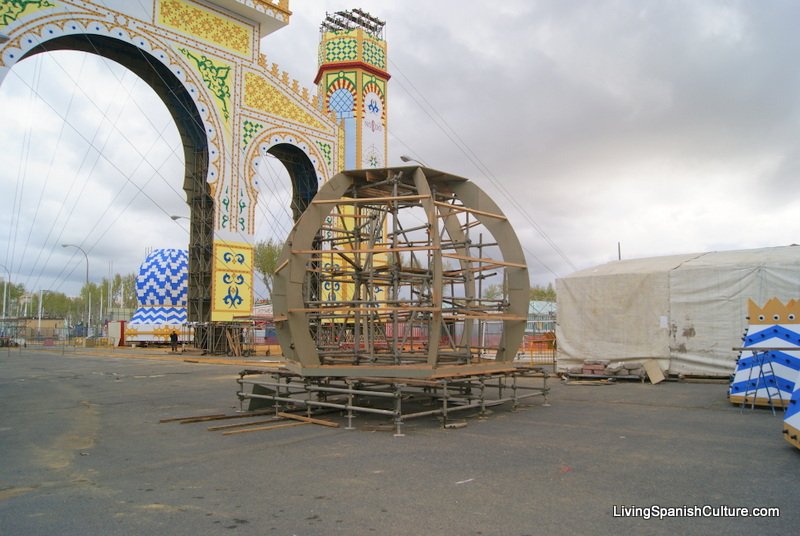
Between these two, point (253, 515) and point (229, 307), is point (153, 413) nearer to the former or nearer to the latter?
point (253, 515)

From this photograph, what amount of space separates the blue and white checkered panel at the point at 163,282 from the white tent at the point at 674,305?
37566 millimetres

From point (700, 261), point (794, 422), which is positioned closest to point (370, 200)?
point (794, 422)

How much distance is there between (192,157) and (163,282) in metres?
20.2

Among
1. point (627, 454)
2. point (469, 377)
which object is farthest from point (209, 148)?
point (627, 454)

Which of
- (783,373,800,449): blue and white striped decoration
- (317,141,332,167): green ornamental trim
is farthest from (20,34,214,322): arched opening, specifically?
(783,373,800,449): blue and white striped decoration

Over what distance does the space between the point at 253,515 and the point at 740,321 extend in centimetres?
1599

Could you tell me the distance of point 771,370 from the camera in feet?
37.2

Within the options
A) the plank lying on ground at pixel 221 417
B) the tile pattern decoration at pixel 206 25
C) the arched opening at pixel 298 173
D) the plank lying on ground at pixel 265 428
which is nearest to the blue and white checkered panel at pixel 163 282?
the arched opening at pixel 298 173

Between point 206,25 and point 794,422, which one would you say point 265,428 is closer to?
point 794,422

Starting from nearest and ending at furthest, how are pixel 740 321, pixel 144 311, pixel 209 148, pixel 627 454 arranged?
pixel 627 454 → pixel 740 321 → pixel 209 148 → pixel 144 311

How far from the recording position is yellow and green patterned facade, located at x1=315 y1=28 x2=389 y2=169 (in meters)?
34.9

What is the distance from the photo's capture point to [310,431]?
964 cm

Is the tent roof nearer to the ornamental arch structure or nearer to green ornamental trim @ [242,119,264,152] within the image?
the ornamental arch structure

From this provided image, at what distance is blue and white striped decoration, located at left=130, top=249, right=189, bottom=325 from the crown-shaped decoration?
1734 inches
